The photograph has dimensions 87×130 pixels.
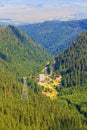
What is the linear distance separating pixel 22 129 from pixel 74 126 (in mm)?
25105

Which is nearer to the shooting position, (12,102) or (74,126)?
(74,126)

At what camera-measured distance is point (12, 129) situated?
5969 inches

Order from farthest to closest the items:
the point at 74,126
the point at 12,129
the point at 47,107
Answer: the point at 47,107
the point at 74,126
the point at 12,129

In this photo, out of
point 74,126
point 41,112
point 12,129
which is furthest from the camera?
point 41,112

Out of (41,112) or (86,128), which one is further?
(41,112)

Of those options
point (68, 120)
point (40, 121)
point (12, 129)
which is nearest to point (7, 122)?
point (12, 129)

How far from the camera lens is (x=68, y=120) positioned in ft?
559

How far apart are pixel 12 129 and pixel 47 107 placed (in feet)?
137

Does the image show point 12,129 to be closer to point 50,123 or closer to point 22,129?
point 22,129

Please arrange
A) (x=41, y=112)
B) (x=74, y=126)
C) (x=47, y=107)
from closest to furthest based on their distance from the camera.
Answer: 1. (x=74, y=126)
2. (x=41, y=112)
3. (x=47, y=107)

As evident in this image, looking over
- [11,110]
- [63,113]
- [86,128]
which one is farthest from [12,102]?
[86,128]

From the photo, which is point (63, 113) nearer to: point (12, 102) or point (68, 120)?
point (68, 120)

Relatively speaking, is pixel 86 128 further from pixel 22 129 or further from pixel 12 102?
pixel 12 102

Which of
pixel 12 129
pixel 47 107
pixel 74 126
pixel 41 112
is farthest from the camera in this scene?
pixel 47 107
